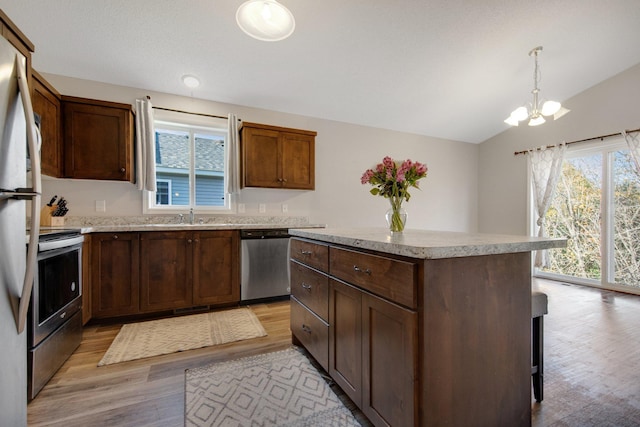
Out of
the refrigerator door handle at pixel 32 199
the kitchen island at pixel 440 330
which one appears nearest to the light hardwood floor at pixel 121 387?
the refrigerator door handle at pixel 32 199

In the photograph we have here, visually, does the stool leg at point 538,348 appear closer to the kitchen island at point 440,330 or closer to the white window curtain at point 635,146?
the kitchen island at point 440,330

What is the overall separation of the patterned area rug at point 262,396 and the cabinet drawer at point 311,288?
1.39 ft

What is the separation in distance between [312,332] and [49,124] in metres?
2.97

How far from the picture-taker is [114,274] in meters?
2.61

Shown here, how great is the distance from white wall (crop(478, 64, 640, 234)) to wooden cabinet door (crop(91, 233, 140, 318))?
5405mm

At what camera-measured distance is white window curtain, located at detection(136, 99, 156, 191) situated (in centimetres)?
299

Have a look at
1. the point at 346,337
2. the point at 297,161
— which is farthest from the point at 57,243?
the point at 297,161

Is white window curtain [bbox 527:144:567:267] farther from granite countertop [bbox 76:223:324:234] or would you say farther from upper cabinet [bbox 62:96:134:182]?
upper cabinet [bbox 62:96:134:182]

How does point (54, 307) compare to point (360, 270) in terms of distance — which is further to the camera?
point (54, 307)

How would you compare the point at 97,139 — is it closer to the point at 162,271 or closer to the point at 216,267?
the point at 162,271

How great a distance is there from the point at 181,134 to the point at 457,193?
492 centimetres

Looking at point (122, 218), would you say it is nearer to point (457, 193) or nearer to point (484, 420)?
point (484, 420)

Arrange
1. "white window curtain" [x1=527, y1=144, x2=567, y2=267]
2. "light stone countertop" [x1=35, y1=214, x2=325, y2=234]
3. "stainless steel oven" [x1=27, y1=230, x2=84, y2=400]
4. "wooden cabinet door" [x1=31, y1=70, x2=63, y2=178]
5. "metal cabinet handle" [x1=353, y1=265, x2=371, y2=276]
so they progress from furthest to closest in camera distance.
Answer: "white window curtain" [x1=527, y1=144, x2=567, y2=267]
"light stone countertop" [x1=35, y1=214, x2=325, y2=234]
"wooden cabinet door" [x1=31, y1=70, x2=63, y2=178]
"stainless steel oven" [x1=27, y1=230, x2=84, y2=400]
"metal cabinet handle" [x1=353, y1=265, x2=371, y2=276]

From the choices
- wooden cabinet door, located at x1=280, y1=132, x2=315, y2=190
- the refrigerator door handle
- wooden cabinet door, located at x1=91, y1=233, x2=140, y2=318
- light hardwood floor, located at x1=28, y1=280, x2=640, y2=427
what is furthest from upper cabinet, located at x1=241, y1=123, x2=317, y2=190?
the refrigerator door handle
